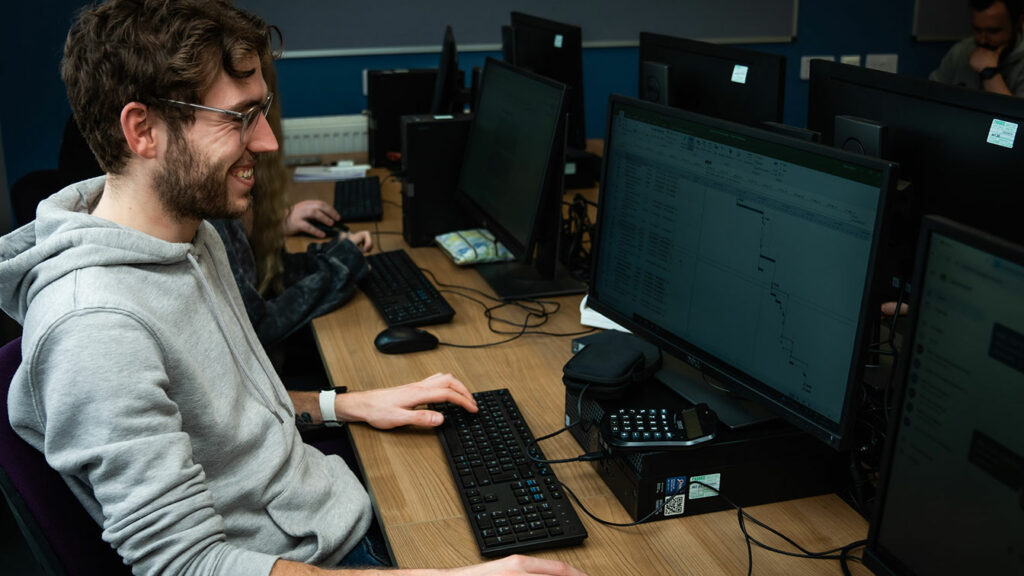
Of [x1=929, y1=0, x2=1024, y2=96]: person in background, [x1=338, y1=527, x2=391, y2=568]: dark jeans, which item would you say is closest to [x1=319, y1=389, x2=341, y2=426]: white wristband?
[x1=338, y1=527, x2=391, y2=568]: dark jeans

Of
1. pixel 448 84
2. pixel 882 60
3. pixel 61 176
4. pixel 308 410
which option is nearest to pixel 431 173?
pixel 448 84

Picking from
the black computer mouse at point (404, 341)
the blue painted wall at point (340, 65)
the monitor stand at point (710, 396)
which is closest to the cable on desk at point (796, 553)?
the monitor stand at point (710, 396)

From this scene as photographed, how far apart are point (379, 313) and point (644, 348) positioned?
71cm

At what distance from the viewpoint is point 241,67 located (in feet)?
3.93

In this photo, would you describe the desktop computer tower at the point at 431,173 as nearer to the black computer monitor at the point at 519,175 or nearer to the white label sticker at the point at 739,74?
the black computer monitor at the point at 519,175

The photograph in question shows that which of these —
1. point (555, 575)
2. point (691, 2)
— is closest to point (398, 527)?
point (555, 575)

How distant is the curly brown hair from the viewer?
1.11 metres

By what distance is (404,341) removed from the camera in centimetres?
175

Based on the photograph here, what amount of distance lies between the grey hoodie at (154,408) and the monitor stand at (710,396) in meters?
0.52

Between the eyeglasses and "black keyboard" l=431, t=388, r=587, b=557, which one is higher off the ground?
the eyeglasses

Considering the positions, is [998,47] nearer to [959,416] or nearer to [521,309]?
[521,309]

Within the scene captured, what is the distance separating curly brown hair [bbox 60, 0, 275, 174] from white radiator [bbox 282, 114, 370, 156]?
2.62 metres

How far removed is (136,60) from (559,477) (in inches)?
31.6

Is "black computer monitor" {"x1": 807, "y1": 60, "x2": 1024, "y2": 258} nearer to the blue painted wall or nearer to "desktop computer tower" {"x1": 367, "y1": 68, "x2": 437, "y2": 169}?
"desktop computer tower" {"x1": 367, "y1": 68, "x2": 437, "y2": 169}
